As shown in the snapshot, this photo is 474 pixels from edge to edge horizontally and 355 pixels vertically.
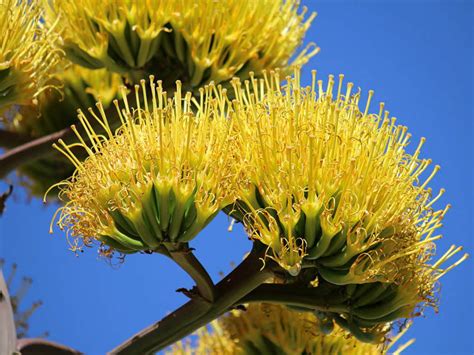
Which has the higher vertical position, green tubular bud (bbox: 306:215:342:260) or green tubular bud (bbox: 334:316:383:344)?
green tubular bud (bbox: 306:215:342:260)

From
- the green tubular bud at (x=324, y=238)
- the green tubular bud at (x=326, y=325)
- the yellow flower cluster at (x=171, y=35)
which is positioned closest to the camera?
the green tubular bud at (x=324, y=238)

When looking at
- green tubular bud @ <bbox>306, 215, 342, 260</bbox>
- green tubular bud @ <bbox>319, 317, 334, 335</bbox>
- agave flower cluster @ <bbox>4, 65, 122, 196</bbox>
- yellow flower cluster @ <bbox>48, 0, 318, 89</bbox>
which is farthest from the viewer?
agave flower cluster @ <bbox>4, 65, 122, 196</bbox>

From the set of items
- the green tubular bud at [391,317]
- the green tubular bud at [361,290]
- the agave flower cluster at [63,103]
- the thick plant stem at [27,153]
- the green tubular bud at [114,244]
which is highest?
the agave flower cluster at [63,103]

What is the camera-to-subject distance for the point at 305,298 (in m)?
1.44

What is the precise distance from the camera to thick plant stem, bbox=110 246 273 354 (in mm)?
1414

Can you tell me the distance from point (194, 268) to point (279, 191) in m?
0.19

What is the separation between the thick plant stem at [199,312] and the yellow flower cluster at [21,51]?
1.60 feet

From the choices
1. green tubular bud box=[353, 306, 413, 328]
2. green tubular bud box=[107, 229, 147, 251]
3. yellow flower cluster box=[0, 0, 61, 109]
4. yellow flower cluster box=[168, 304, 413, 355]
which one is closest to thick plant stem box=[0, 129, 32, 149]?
yellow flower cluster box=[0, 0, 61, 109]

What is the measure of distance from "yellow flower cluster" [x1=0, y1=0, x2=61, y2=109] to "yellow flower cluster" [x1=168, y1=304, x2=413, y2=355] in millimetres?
580

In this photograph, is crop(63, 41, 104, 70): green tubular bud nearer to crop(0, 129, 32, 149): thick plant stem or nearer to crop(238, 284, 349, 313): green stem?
crop(0, 129, 32, 149): thick plant stem

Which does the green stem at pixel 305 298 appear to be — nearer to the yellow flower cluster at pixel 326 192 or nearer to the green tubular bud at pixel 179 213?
the yellow flower cluster at pixel 326 192

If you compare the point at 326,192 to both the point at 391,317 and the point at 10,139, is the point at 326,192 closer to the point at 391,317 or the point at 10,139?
the point at 391,317

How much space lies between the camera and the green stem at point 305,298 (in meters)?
1.44

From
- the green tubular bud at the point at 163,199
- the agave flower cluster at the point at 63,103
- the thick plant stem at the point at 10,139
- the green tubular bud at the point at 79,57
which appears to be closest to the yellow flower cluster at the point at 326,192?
the green tubular bud at the point at 163,199
